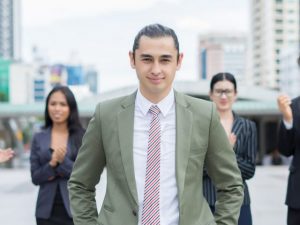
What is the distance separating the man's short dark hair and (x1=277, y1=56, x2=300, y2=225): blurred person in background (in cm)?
165

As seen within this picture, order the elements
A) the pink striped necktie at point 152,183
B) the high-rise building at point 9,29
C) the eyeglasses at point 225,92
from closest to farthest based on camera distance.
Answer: the pink striped necktie at point 152,183 → the eyeglasses at point 225,92 → the high-rise building at point 9,29

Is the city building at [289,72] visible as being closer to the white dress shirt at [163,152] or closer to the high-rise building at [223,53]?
the high-rise building at [223,53]

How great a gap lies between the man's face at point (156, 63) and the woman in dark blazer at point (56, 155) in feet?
7.21

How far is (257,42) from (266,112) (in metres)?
86.8

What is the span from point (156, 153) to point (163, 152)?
0.12ft

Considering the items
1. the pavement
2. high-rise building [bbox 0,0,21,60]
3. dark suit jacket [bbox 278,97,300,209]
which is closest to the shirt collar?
dark suit jacket [bbox 278,97,300,209]

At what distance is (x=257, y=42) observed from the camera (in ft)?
358

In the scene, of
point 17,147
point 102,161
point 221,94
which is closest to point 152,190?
point 102,161

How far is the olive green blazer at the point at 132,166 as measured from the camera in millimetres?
2113

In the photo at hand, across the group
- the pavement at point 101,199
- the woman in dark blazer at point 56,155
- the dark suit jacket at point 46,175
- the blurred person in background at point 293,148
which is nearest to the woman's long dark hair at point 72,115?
the woman in dark blazer at point 56,155

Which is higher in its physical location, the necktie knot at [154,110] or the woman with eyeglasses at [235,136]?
the necktie knot at [154,110]

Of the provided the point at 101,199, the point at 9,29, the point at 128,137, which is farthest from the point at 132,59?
the point at 9,29

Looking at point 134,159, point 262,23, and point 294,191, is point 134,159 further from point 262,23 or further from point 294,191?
point 262,23

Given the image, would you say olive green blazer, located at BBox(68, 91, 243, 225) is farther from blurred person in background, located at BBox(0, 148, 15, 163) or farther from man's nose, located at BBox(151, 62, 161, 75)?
blurred person in background, located at BBox(0, 148, 15, 163)
